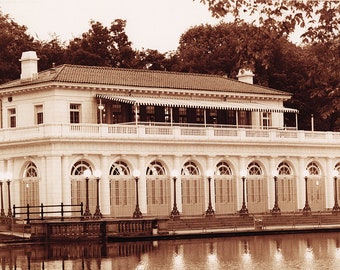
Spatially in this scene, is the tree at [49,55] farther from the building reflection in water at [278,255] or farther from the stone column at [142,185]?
the building reflection in water at [278,255]

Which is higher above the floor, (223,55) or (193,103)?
(223,55)

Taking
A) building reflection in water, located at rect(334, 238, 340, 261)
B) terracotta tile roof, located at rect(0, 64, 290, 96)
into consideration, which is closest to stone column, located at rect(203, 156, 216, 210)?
terracotta tile roof, located at rect(0, 64, 290, 96)

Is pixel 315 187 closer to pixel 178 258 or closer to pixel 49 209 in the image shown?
pixel 49 209

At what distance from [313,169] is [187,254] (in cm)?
3441

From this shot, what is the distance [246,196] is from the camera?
7856cm

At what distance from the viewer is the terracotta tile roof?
75.8m

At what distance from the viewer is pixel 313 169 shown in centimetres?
8344

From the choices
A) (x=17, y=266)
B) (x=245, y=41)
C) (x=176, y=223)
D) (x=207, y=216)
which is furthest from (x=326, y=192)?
(x=245, y=41)

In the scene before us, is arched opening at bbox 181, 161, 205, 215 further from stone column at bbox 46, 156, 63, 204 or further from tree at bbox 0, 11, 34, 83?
tree at bbox 0, 11, 34, 83

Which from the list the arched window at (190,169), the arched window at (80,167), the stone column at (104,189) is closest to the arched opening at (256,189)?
the arched window at (190,169)

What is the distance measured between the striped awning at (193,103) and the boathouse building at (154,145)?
10 cm

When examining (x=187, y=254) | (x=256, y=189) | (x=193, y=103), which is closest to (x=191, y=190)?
(x=256, y=189)

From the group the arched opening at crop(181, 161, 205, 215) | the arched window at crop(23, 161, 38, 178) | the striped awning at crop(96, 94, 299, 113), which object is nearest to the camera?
the arched window at crop(23, 161, 38, 178)

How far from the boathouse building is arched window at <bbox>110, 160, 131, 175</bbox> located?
0.21 ft
